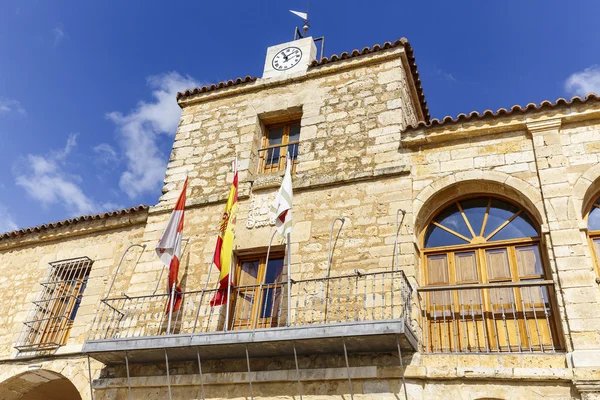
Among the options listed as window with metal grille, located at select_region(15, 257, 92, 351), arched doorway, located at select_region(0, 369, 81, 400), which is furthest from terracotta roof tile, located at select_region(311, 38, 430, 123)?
arched doorway, located at select_region(0, 369, 81, 400)

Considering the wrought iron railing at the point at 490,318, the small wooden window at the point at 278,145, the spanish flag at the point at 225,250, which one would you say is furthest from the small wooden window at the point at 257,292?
the wrought iron railing at the point at 490,318

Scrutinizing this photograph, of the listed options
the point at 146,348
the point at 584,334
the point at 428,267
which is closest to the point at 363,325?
the point at 428,267

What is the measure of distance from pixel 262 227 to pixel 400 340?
2.72m

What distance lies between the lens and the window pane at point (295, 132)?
895 centimetres

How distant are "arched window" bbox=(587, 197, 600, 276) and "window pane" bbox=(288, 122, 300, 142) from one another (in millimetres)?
4300

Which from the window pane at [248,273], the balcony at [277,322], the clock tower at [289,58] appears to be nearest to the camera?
the balcony at [277,322]

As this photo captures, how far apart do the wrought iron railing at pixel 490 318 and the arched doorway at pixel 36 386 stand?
216 inches

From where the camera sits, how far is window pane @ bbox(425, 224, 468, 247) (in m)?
7.08

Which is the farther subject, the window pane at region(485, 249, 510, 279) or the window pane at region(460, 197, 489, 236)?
the window pane at region(460, 197, 489, 236)

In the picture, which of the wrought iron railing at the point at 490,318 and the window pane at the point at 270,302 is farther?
the window pane at the point at 270,302

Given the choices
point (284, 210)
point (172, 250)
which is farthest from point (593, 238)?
point (172, 250)

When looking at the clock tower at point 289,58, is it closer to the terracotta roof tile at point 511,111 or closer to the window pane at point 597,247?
the terracotta roof tile at point 511,111

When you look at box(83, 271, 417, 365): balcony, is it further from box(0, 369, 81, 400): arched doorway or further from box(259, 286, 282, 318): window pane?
box(0, 369, 81, 400): arched doorway

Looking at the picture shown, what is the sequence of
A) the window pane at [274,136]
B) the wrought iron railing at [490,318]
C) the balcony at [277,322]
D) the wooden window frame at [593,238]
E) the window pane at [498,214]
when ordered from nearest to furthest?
the balcony at [277,322]
the wrought iron railing at [490,318]
the wooden window frame at [593,238]
the window pane at [498,214]
the window pane at [274,136]
